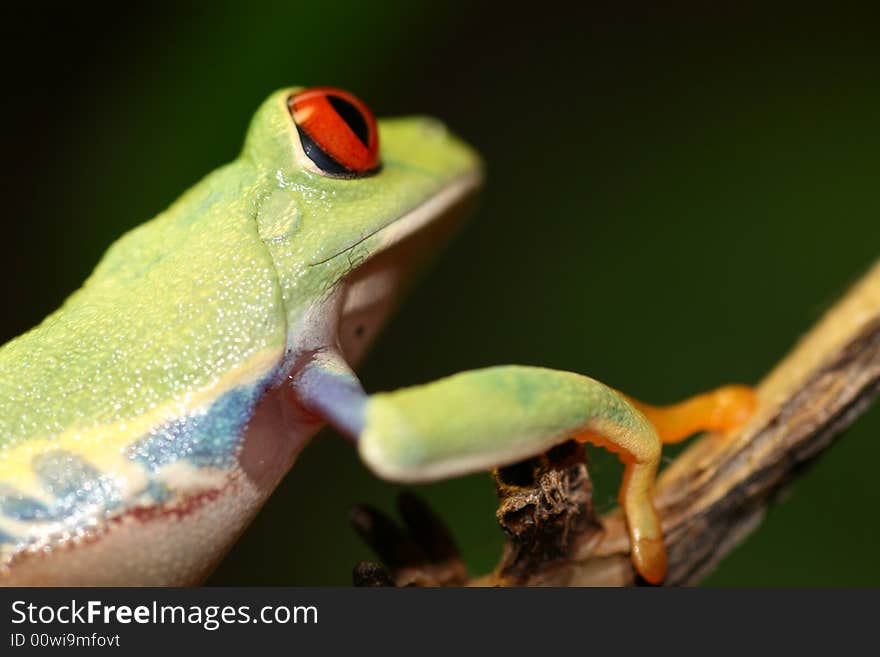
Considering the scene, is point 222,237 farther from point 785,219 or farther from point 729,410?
point 785,219

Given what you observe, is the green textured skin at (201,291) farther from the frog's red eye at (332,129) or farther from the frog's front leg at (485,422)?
the frog's front leg at (485,422)

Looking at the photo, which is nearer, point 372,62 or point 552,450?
point 552,450

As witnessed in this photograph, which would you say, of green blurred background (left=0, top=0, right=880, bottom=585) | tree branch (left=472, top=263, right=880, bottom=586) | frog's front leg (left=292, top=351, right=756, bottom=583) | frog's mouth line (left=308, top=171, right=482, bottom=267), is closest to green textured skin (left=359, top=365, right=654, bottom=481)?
frog's front leg (left=292, top=351, right=756, bottom=583)

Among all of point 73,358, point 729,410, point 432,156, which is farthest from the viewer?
point 432,156

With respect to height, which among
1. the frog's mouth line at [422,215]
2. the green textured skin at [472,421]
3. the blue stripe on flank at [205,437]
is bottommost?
the blue stripe on flank at [205,437]

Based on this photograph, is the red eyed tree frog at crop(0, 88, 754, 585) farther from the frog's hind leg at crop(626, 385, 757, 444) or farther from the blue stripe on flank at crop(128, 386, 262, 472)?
the frog's hind leg at crop(626, 385, 757, 444)

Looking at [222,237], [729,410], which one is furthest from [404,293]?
[729,410]

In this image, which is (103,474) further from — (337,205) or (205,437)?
(337,205)

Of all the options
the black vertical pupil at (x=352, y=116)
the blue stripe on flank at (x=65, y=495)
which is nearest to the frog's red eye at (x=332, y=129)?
the black vertical pupil at (x=352, y=116)
